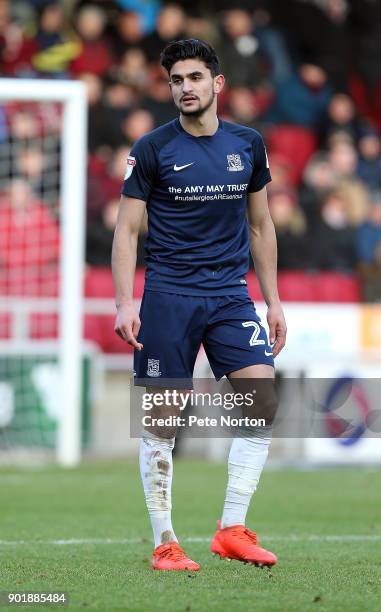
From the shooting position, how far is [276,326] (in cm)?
644

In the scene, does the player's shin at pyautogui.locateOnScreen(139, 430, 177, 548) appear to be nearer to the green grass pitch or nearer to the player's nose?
the green grass pitch

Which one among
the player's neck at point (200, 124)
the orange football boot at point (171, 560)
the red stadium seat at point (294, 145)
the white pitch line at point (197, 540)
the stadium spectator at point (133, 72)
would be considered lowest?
the white pitch line at point (197, 540)

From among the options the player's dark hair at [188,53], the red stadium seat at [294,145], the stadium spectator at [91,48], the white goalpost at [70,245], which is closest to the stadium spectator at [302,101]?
the red stadium seat at [294,145]

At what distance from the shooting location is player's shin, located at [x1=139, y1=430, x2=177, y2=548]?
20.3 feet

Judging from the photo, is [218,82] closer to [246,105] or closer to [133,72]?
[246,105]

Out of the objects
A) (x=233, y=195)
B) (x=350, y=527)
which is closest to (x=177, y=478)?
(x=350, y=527)

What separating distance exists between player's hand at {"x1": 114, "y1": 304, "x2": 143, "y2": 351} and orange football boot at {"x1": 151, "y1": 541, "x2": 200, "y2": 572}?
91cm

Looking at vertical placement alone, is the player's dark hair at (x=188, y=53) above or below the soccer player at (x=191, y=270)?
above

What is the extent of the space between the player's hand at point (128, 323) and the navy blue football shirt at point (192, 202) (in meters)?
0.24

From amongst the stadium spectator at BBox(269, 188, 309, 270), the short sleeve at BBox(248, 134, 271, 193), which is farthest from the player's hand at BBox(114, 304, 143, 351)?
the stadium spectator at BBox(269, 188, 309, 270)

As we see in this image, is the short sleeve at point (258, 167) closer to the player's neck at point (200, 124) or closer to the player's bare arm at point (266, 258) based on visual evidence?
the player's bare arm at point (266, 258)

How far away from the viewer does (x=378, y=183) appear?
18594mm

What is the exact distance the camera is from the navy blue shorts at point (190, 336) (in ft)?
20.3

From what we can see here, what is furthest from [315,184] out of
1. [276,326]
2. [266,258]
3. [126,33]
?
[276,326]
